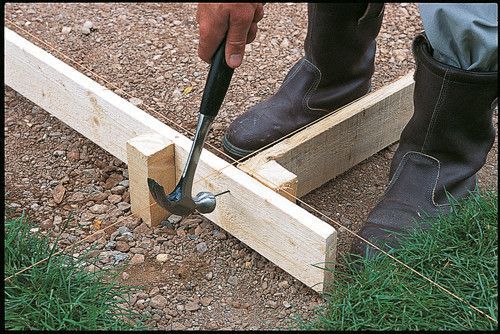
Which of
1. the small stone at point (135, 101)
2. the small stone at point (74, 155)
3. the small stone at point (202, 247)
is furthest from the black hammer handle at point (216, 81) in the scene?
the small stone at point (135, 101)

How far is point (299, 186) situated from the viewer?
2404mm

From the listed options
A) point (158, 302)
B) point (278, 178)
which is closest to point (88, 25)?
point (278, 178)

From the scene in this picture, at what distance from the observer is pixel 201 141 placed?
6.58 ft

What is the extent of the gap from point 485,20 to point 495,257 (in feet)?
1.78

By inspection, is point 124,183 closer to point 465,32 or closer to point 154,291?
point 154,291

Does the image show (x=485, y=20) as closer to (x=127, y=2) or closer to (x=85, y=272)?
(x=85, y=272)

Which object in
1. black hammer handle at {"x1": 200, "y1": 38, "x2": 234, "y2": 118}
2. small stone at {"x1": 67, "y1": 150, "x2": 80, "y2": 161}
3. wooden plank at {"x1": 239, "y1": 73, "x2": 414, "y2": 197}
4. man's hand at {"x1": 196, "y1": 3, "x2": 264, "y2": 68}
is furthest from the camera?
small stone at {"x1": 67, "y1": 150, "x2": 80, "y2": 161}

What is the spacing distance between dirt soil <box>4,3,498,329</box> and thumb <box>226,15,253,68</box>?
1.92 ft

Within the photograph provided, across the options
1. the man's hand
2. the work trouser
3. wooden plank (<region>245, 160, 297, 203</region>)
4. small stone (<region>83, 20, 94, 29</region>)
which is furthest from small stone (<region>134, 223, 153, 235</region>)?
small stone (<region>83, 20, 94, 29</region>)

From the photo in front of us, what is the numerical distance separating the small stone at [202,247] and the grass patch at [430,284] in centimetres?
36

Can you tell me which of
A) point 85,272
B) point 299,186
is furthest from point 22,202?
point 299,186

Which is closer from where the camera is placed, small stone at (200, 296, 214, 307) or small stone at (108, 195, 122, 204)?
small stone at (200, 296, 214, 307)

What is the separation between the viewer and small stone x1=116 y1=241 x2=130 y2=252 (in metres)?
2.23

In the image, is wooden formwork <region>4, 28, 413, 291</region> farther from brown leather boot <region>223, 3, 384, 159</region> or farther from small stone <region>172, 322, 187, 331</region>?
small stone <region>172, 322, 187, 331</region>
